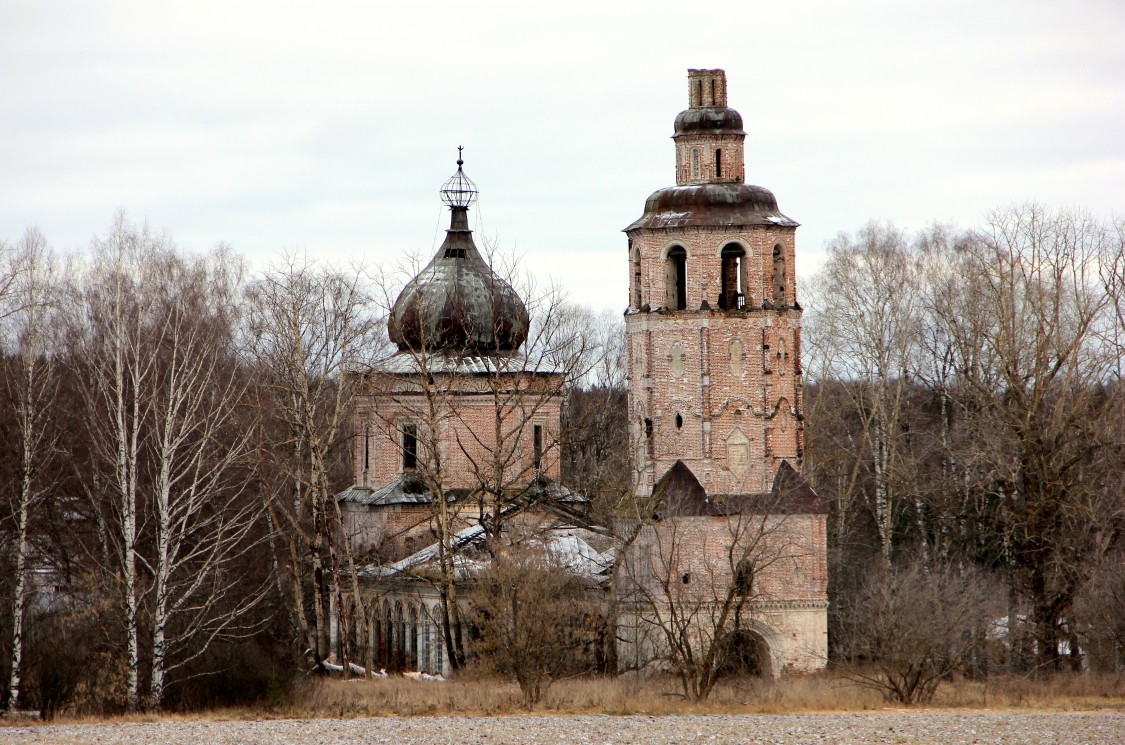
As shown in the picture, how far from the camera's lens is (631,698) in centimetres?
2603

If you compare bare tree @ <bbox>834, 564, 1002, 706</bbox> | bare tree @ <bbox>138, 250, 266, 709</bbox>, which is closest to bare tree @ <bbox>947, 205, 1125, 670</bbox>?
bare tree @ <bbox>834, 564, 1002, 706</bbox>

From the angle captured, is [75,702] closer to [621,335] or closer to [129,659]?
[129,659]

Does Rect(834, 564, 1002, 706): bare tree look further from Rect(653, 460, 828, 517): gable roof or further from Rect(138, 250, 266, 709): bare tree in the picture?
Rect(138, 250, 266, 709): bare tree

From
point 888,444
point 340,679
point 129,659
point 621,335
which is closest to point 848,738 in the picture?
point 129,659

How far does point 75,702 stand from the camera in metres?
25.2

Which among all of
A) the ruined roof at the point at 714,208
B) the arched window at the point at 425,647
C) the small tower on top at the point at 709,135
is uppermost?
the small tower on top at the point at 709,135

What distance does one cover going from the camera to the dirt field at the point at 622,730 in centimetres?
2152

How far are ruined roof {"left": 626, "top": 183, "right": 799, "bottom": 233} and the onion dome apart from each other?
6.04 m

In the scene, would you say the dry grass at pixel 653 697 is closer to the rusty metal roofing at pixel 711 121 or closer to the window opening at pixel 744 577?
the window opening at pixel 744 577

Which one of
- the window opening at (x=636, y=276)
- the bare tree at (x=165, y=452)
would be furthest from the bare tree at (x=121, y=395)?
the window opening at (x=636, y=276)

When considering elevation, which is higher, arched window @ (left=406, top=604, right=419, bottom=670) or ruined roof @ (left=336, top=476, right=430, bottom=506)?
ruined roof @ (left=336, top=476, right=430, bottom=506)

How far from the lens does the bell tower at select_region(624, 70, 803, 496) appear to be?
2981 cm

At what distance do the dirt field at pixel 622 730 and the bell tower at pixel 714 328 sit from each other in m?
6.42

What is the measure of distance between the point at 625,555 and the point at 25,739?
10.6 m
